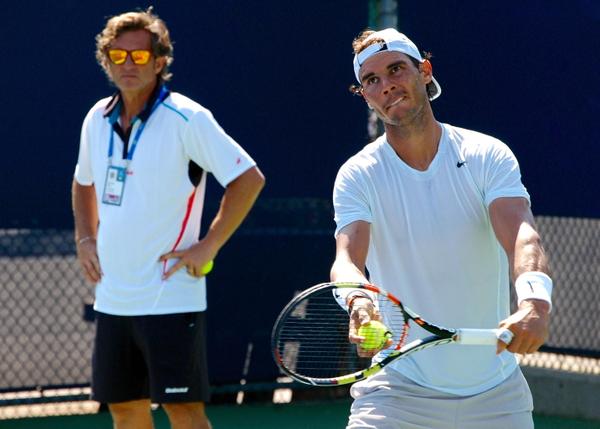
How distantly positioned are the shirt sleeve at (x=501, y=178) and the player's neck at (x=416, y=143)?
0.17 m

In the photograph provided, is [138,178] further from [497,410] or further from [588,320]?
[588,320]

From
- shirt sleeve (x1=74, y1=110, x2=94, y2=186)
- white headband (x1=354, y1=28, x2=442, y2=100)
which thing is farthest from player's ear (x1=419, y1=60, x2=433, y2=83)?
shirt sleeve (x1=74, y1=110, x2=94, y2=186)

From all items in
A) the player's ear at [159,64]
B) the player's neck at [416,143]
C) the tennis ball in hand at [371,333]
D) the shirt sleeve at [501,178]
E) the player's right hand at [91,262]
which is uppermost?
the player's ear at [159,64]

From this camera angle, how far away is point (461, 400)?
3359 mm

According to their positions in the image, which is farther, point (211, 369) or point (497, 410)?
point (211, 369)

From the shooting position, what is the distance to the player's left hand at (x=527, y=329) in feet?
9.37

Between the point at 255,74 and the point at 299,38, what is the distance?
0.29 metres

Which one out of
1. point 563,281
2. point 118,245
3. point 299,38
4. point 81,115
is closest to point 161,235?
point 118,245

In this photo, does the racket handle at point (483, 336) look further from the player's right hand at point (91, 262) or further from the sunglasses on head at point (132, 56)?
the sunglasses on head at point (132, 56)

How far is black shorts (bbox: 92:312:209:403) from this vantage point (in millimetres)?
4626

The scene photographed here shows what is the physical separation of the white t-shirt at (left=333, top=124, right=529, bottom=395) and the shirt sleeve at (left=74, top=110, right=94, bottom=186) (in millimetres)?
1714

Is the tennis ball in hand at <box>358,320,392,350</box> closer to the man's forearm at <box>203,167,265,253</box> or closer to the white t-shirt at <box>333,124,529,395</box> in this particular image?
the white t-shirt at <box>333,124,529,395</box>

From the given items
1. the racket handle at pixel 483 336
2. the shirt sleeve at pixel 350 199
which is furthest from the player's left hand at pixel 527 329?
the shirt sleeve at pixel 350 199

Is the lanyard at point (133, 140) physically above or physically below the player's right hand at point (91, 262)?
above
